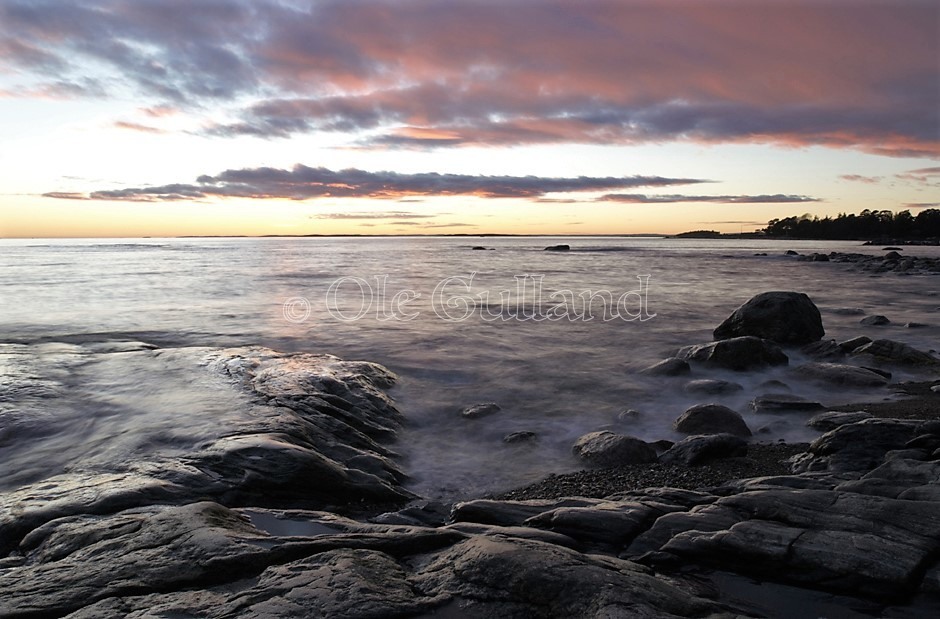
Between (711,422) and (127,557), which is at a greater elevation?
(127,557)

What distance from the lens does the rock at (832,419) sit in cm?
709

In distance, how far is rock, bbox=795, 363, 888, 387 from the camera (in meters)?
9.10

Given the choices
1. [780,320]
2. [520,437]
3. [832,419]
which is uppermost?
[780,320]

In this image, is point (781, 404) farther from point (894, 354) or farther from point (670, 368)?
point (894, 354)

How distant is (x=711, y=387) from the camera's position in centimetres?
928

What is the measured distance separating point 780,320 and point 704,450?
8.09 metres

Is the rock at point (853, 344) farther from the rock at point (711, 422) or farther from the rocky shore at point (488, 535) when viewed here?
the rocky shore at point (488, 535)

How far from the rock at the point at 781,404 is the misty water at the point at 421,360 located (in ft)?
0.93

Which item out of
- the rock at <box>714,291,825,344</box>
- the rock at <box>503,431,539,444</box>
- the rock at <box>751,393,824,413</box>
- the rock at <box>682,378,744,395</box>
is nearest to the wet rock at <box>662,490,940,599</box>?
the rock at <box>503,431,539,444</box>

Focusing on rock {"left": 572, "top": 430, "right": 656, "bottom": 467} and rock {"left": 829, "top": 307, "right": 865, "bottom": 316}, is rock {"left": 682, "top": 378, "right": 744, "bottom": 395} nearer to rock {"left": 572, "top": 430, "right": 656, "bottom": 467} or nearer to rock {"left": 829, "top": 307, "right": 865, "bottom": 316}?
rock {"left": 572, "top": 430, "right": 656, "bottom": 467}

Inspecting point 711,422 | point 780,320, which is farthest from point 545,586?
point 780,320

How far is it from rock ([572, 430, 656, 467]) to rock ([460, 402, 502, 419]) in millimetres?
2062

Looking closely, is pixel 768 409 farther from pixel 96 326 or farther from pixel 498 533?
pixel 96 326

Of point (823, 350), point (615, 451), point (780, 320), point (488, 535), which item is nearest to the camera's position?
point (488, 535)
